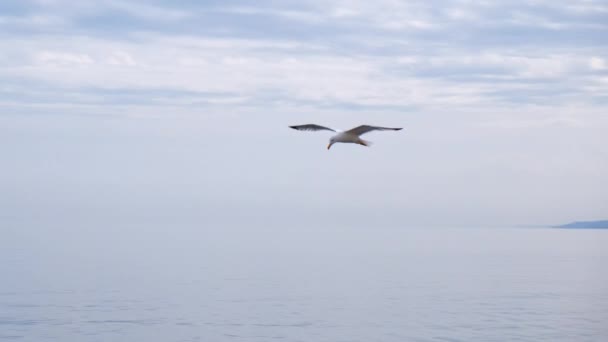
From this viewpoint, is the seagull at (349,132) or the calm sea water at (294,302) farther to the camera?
the calm sea water at (294,302)

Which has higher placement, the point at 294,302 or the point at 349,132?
the point at 349,132

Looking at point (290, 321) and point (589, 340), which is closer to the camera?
point (589, 340)

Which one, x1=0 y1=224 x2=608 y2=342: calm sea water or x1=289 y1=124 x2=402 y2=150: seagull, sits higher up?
x1=289 y1=124 x2=402 y2=150: seagull

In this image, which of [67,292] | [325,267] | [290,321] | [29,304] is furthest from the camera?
[325,267]

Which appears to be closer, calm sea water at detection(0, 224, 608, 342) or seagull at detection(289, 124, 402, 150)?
seagull at detection(289, 124, 402, 150)

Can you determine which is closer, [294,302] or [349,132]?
[349,132]

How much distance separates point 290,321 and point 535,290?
42133mm

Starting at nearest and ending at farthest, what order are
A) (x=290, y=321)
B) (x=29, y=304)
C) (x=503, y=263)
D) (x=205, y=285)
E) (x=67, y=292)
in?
(x=290, y=321) → (x=29, y=304) → (x=67, y=292) → (x=205, y=285) → (x=503, y=263)

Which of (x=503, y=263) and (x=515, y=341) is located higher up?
(x=515, y=341)

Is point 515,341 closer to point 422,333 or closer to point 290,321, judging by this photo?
point 422,333

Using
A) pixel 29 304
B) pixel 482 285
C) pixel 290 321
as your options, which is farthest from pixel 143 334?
pixel 482 285

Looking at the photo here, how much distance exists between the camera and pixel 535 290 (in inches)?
4102

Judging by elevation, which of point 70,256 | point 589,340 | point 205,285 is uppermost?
point 589,340

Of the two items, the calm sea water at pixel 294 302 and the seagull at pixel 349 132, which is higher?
the seagull at pixel 349 132
